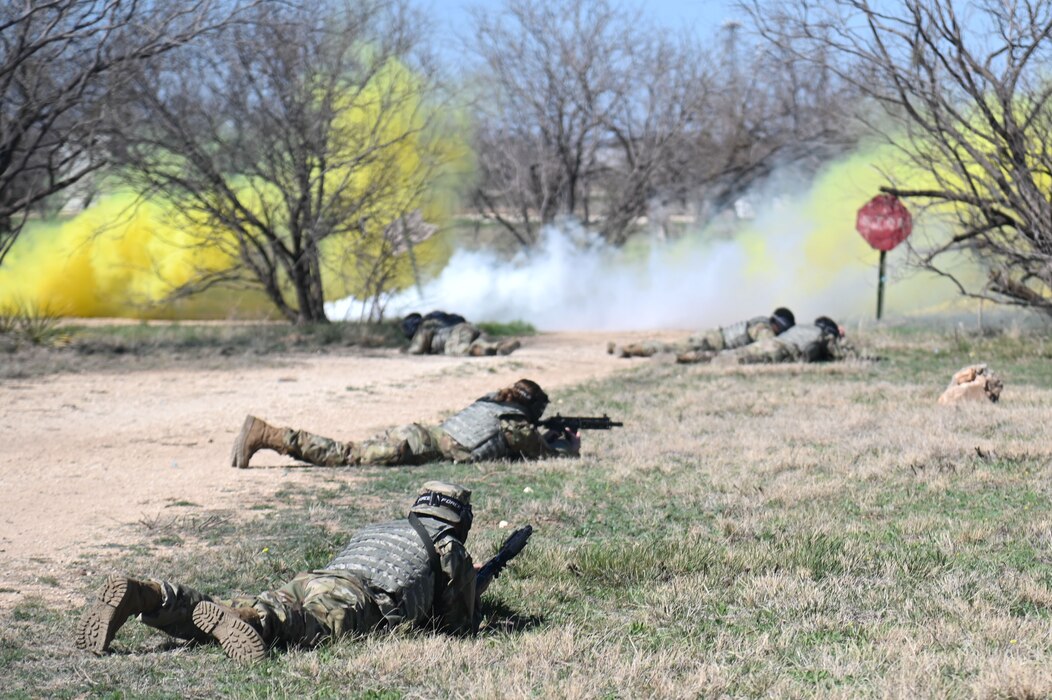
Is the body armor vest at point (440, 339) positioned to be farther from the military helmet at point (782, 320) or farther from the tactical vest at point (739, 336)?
the military helmet at point (782, 320)

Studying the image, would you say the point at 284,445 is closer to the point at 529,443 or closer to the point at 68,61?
the point at 529,443

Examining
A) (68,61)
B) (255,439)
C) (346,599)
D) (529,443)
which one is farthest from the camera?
(68,61)

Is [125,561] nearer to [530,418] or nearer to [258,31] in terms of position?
[530,418]

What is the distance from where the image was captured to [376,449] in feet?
29.8

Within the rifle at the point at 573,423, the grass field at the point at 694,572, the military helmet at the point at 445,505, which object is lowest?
the grass field at the point at 694,572

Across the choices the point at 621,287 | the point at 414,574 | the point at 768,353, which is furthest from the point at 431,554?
the point at 621,287

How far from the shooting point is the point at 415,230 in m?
21.5

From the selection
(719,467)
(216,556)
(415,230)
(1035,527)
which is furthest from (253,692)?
(415,230)

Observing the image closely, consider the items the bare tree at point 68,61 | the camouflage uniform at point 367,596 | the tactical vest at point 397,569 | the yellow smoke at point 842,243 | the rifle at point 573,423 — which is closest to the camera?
the camouflage uniform at point 367,596

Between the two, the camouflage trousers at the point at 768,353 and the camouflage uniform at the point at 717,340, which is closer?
the camouflage trousers at the point at 768,353

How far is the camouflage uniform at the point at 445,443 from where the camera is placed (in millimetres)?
9039

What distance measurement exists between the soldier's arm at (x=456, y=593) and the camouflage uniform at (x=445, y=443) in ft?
12.6

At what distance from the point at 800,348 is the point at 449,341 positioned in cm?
472

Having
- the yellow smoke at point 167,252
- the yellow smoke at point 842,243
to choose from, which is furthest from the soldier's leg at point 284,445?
the yellow smoke at point 842,243
